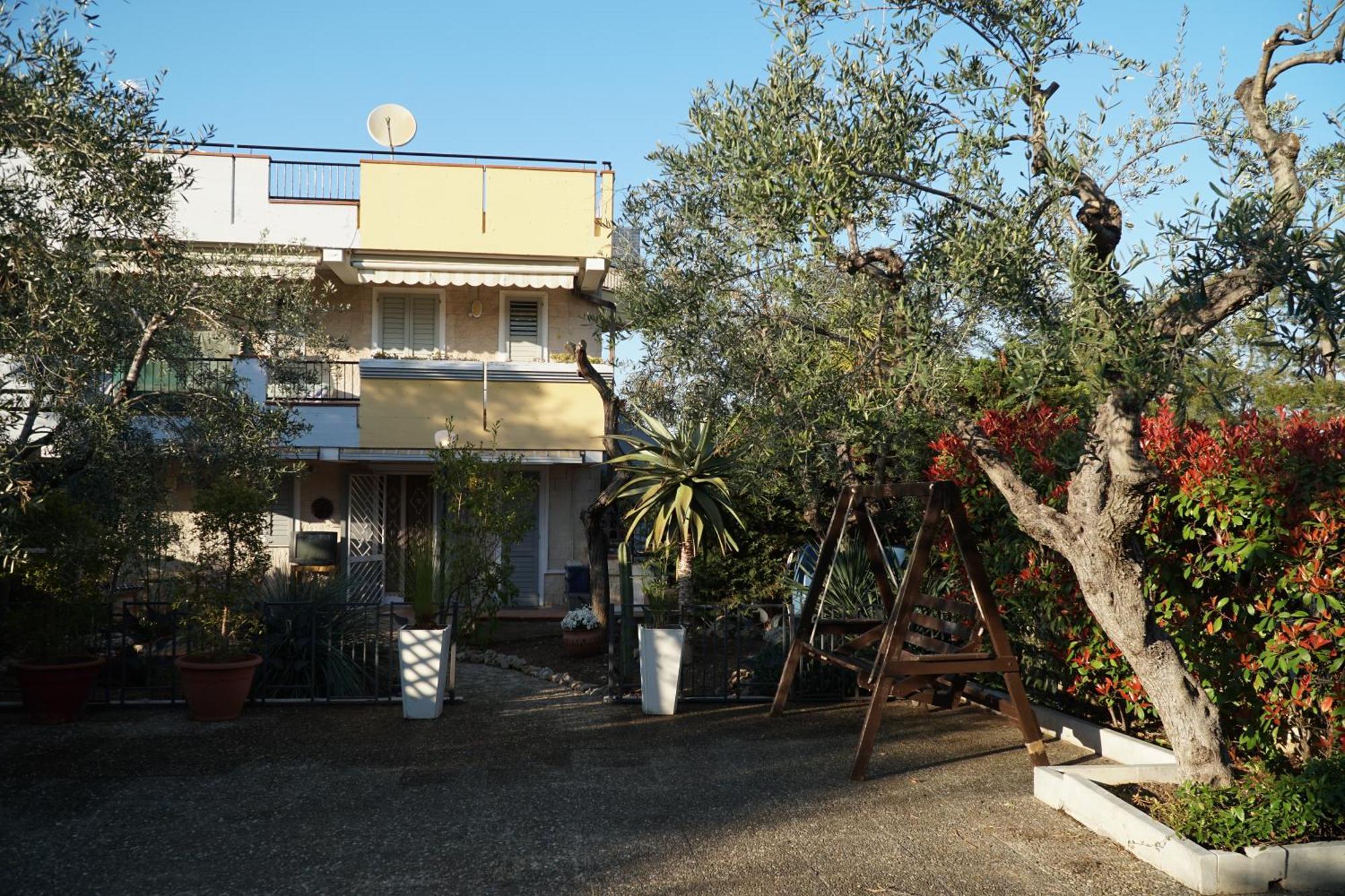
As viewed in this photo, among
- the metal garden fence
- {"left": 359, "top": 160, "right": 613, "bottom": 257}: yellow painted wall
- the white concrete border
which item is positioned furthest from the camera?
{"left": 359, "top": 160, "right": 613, "bottom": 257}: yellow painted wall

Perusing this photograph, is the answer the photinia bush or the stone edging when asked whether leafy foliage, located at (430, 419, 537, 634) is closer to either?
the stone edging

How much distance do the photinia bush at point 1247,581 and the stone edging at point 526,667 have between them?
4701 millimetres

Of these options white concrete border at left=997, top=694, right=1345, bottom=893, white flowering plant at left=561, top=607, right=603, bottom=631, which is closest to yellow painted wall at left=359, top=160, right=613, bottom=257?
white flowering plant at left=561, top=607, right=603, bottom=631

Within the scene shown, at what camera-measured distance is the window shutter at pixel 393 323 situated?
18250 mm

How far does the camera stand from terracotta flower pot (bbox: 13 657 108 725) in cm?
869

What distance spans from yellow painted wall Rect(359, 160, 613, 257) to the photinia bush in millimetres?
10717

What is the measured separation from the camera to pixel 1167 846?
217 inches

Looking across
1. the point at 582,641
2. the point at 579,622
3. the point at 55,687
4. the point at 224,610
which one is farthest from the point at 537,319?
the point at 55,687

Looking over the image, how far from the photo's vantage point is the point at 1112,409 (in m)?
5.88

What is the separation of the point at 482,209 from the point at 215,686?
10080mm

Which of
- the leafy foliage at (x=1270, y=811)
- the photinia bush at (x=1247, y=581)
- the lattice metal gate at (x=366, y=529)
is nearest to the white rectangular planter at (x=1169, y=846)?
the leafy foliage at (x=1270, y=811)

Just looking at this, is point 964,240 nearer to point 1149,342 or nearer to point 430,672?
point 1149,342

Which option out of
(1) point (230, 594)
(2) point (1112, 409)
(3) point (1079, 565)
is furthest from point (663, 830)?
(1) point (230, 594)

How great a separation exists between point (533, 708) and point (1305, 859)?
20.5 ft
